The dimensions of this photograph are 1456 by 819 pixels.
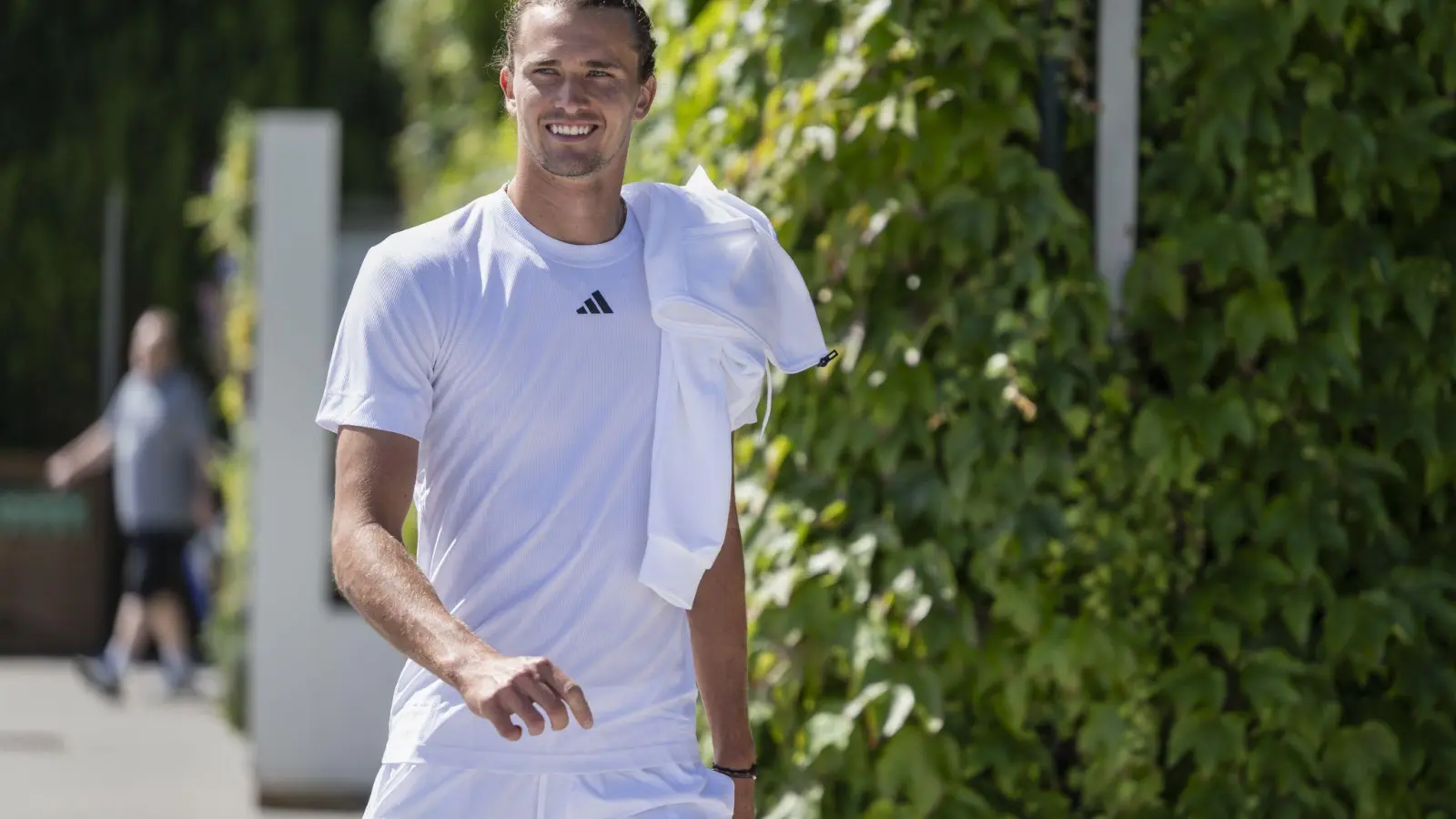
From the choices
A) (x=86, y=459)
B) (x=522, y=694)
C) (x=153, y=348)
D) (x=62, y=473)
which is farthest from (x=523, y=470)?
(x=62, y=473)

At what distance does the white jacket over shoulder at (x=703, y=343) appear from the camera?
2.90 meters

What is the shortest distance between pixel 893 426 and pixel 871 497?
159mm

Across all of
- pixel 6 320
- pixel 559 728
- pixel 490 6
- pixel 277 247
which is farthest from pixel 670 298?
pixel 6 320

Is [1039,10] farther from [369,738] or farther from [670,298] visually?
[369,738]

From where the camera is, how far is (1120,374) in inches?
174

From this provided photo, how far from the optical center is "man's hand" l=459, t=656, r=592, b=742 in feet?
7.97

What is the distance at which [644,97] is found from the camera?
3.04m

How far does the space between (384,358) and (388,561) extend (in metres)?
0.26

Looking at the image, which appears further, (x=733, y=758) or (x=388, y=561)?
(x=733, y=758)

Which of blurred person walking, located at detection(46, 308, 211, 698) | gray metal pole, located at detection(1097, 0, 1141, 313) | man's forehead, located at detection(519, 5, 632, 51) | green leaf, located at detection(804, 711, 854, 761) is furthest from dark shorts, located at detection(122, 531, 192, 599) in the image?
man's forehead, located at detection(519, 5, 632, 51)

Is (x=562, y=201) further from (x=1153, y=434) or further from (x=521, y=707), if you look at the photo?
(x=1153, y=434)

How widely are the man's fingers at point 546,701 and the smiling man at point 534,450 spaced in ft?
0.96

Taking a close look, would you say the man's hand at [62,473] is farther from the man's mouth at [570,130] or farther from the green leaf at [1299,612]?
the man's mouth at [570,130]

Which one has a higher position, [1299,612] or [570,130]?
[570,130]
